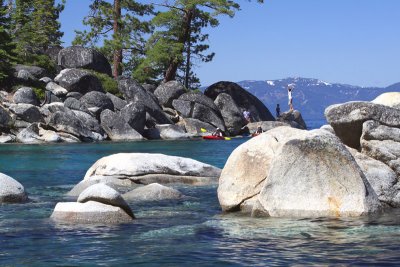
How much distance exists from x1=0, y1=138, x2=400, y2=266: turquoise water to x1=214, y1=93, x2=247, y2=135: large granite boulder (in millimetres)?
42634

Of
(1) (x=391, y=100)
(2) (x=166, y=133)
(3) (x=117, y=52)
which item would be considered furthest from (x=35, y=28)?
(1) (x=391, y=100)

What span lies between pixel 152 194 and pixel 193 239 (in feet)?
19.8

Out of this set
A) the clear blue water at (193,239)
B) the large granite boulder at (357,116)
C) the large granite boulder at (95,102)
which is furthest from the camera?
the large granite boulder at (95,102)

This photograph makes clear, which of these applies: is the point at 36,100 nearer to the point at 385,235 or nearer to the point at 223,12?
the point at 223,12

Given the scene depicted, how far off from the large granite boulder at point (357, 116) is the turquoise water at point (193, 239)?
2529 millimetres

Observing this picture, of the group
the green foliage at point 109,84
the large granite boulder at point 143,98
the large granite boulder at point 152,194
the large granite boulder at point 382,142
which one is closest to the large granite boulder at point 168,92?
the large granite boulder at point 143,98

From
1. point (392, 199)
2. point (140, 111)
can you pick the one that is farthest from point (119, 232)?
point (140, 111)

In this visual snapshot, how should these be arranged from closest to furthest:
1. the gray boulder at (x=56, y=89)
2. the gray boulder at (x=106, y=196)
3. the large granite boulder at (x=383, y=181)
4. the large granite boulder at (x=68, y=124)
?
1. the gray boulder at (x=106, y=196)
2. the large granite boulder at (x=383, y=181)
3. the large granite boulder at (x=68, y=124)
4. the gray boulder at (x=56, y=89)

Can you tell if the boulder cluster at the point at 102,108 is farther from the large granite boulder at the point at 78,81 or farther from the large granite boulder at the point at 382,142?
the large granite boulder at the point at 382,142

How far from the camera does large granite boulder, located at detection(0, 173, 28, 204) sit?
16.8 m

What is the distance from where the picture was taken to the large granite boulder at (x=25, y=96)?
1981 inches

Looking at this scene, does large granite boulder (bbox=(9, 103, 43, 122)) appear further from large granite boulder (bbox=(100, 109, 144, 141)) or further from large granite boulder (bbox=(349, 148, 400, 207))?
large granite boulder (bbox=(349, 148, 400, 207))

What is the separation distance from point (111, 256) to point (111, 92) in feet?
163

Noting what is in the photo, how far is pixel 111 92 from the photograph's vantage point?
195 ft
